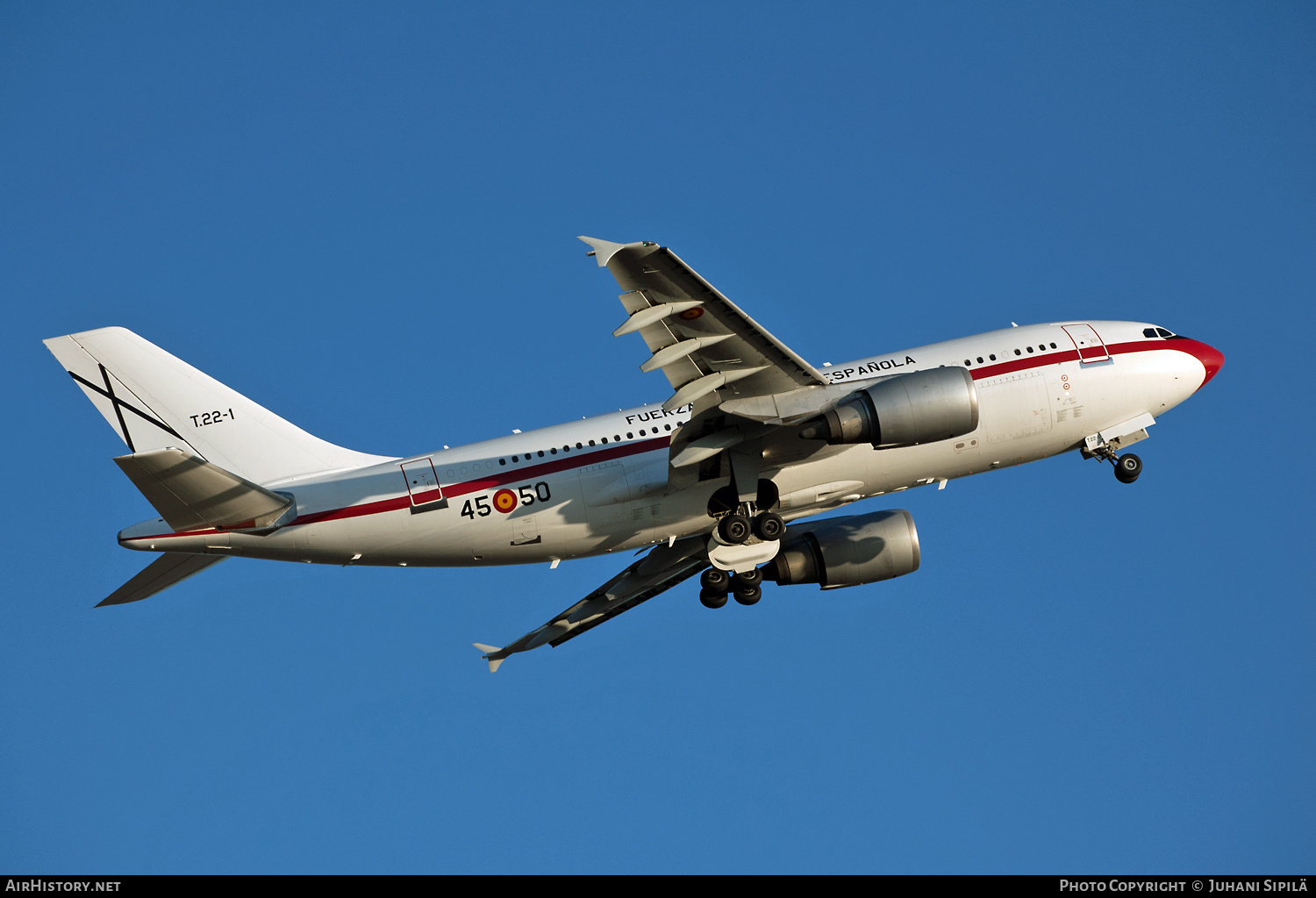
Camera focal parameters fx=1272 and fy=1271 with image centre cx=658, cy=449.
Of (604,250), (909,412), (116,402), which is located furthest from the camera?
(116,402)

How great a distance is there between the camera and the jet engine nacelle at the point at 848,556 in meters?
30.2

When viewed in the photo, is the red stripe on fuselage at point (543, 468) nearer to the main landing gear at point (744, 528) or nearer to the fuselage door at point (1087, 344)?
the fuselage door at point (1087, 344)

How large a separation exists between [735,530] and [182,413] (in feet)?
39.6

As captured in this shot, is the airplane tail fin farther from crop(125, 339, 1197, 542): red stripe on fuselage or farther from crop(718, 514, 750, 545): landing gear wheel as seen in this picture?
crop(718, 514, 750, 545): landing gear wheel

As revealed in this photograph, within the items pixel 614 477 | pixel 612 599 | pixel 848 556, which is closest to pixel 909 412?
pixel 614 477

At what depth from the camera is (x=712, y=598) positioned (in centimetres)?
2966

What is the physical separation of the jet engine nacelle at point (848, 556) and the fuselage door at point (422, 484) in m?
8.46

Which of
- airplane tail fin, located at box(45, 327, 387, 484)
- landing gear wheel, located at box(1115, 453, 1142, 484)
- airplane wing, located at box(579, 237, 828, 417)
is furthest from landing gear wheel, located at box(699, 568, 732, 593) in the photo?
landing gear wheel, located at box(1115, 453, 1142, 484)

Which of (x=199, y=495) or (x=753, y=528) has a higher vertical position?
(x=753, y=528)

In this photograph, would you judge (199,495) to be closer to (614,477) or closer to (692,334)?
(614,477)

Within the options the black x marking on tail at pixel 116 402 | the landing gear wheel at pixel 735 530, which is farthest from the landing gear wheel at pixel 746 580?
the black x marking on tail at pixel 116 402

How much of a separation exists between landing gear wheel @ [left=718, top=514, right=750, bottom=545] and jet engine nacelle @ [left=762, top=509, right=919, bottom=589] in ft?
11.0
